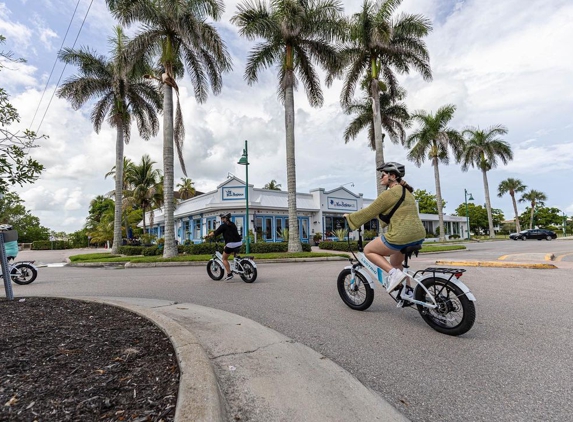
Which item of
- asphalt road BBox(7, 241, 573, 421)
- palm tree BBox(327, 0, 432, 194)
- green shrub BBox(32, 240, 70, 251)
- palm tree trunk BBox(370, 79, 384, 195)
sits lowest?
asphalt road BBox(7, 241, 573, 421)

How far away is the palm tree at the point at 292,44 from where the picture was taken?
674 inches

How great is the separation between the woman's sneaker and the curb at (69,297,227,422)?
8.15ft

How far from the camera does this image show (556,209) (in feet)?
243

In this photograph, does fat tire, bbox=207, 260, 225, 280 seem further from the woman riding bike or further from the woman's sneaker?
the woman's sneaker

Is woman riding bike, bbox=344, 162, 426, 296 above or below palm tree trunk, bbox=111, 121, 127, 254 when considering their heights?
below

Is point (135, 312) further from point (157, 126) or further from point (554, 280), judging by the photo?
point (157, 126)

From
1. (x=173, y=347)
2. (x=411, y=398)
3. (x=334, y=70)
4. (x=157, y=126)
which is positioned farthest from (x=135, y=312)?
(x=157, y=126)

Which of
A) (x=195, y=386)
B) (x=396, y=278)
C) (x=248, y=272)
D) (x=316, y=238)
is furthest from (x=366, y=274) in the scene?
(x=316, y=238)

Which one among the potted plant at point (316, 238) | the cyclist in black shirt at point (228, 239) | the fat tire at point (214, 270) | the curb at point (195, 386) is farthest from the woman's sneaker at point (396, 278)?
the potted plant at point (316, 238)

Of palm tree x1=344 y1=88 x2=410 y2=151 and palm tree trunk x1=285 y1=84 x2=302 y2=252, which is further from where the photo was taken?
palm tree x1=344 y1=88 x2=410 y2=151

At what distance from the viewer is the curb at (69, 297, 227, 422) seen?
193 centimetres

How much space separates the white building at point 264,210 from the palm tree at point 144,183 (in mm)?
3648

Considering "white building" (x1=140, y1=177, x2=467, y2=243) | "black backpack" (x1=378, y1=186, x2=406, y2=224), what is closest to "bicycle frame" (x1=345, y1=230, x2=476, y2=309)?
"black backpack" (x1=378, y1=186, x2=406, y2=224)

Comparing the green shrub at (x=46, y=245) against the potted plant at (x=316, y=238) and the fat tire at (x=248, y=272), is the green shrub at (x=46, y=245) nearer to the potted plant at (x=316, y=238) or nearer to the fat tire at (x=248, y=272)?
the potted plant at (x=316, y=238)
